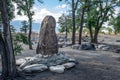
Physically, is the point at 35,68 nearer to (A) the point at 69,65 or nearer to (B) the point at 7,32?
(A) the point at 69,65

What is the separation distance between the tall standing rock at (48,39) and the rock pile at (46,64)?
0.49 m

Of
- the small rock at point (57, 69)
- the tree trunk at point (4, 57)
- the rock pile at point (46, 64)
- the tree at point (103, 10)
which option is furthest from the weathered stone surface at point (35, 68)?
the tree at point (103, 10)

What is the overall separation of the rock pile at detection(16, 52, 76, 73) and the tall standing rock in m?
0.49

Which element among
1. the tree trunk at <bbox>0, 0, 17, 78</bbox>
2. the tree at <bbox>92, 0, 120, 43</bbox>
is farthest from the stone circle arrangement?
the tree at <bbox>92, 0, 120, 43</bbox>

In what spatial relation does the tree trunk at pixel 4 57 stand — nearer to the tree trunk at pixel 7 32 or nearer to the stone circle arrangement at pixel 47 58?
the tree trunk at pixel 7 32

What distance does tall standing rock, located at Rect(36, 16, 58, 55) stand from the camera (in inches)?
659

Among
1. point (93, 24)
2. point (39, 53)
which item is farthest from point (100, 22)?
point (39, 53)

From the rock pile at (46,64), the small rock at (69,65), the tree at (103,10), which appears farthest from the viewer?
the tree at (103,10)

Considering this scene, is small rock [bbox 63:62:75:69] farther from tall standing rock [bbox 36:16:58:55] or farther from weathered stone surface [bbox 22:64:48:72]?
tall standing rock [bbox 36:16:58:55]

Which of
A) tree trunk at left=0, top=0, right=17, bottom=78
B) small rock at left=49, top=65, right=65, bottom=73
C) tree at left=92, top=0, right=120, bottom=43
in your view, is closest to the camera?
tree trunk at left=0, top=0, right=17, bottom=78

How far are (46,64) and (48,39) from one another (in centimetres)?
213

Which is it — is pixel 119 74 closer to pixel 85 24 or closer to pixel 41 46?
pixel 41 46

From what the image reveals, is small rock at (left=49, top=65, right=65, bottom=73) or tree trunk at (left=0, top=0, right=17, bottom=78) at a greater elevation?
tree trunk at (left=0, top=0, right=17, bottom=78)

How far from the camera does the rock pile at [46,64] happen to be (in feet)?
46.9
